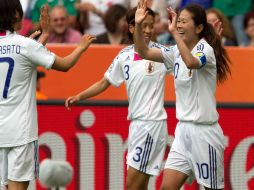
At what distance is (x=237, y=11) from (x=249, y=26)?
359 millimetres

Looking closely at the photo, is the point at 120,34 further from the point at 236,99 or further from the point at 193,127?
the point at 193,127

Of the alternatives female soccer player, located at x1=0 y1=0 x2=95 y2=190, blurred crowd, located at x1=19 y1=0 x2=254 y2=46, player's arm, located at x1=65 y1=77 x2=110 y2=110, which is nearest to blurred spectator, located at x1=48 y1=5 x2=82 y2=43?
blurred crowd, located at x1=19 y1=0 x2=254 y2=46

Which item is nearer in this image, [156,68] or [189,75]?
[189,75]

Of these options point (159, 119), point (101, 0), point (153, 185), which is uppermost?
point (101, 0)

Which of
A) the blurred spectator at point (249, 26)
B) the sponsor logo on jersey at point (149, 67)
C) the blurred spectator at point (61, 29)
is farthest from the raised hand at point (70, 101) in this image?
the blurred spectator at point (249, 26)

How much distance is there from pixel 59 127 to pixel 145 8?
97.1 inches

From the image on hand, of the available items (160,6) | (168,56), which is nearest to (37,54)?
(168,56)

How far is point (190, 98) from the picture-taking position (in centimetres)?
988

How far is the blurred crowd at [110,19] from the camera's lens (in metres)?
14.4

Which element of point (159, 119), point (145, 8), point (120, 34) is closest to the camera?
point (145, 8)

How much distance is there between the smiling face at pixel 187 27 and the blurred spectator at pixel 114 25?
14.5ft

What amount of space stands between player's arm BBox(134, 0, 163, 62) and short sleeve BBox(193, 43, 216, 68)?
43 centimetres

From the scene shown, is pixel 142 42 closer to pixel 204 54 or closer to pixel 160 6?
pixel 204 54

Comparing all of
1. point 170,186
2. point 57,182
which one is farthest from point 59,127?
point 57,182
